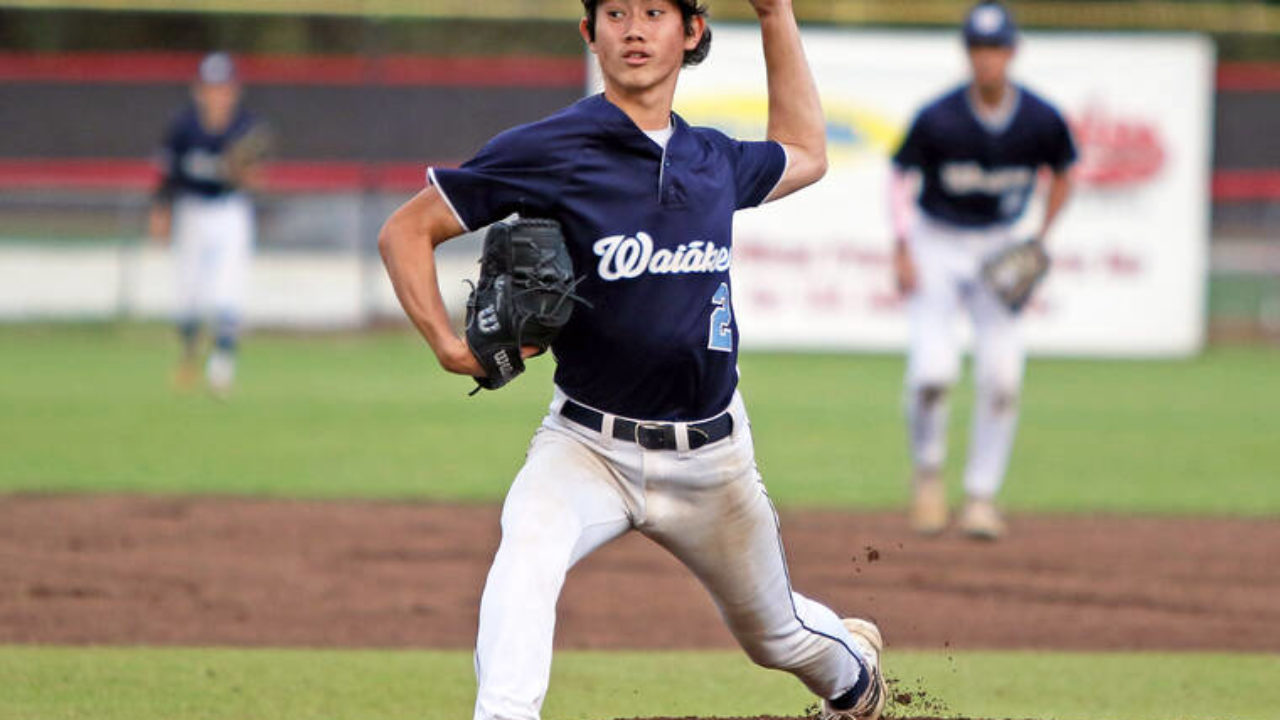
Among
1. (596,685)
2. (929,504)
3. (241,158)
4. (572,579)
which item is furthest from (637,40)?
Answer: (241,158)

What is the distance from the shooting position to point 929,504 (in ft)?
28.1

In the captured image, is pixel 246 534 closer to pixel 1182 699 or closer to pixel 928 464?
pixel 928 464

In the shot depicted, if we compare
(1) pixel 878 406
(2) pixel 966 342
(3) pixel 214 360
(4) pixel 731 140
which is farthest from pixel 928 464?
(2) pixel 966 342

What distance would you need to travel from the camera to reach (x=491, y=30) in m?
24.8

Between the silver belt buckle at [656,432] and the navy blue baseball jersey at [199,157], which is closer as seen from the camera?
the silver belt buckle at [656,432]

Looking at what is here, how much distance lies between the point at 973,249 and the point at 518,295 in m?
4.95

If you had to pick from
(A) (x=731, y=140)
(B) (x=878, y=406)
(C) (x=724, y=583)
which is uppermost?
(A) (x=731, y=140)

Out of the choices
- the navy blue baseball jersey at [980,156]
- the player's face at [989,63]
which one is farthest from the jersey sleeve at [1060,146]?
the player's face at [989,63]

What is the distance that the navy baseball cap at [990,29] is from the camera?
27.1 feet

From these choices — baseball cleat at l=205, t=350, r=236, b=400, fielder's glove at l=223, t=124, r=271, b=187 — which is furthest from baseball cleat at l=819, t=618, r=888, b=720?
fielder's glove at l=223, t=124, r=271, b=187

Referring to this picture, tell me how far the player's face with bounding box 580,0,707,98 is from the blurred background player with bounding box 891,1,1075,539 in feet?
14.7

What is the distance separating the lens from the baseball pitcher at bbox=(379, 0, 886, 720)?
12.9ft

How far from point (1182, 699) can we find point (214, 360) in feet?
33.1

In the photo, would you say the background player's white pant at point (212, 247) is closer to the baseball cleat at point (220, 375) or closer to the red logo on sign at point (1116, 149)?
the baseball cleat at point (220, 375)
